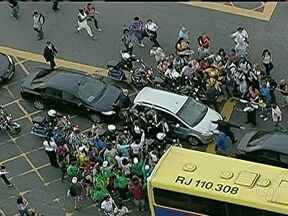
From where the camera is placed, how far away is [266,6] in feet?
115

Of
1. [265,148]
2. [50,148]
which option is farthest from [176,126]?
[50,148]

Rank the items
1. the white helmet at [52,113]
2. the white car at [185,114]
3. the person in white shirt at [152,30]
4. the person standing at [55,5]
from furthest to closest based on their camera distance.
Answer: the person standing at [55,5] < the person in white shirt at [152,30] < the white helmet at [52,113] < the white car at [185,114]

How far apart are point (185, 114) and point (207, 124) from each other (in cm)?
79

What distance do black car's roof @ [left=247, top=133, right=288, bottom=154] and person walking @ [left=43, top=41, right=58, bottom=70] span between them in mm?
8587

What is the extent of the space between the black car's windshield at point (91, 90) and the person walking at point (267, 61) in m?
5.67

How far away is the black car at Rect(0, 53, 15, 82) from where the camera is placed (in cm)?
3206

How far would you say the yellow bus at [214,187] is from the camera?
23125 mm

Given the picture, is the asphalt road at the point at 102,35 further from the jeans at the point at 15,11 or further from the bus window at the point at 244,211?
the bus window at the point at 244,211

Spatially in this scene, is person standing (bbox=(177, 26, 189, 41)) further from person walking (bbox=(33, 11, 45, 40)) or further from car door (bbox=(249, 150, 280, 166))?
car door (bbox=(249, 150, 280, 166))

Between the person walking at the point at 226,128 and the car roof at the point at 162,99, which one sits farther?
the car roof at the point at 162,99

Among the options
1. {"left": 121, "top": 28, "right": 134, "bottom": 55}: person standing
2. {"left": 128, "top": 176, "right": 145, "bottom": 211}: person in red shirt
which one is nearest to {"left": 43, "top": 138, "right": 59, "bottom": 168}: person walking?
{"left": 128, "top": 176, "right": 145, "bottom": 211}: person in red shirt

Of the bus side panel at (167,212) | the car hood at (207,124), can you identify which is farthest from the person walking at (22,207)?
the car hood at (207,124)

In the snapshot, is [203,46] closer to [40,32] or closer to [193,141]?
[193,141]

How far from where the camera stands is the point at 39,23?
1329 inches
